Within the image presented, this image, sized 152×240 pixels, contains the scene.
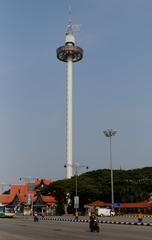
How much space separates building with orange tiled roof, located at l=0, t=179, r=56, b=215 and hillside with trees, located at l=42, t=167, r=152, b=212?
35.8 ft

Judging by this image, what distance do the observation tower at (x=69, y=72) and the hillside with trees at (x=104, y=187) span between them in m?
7.11

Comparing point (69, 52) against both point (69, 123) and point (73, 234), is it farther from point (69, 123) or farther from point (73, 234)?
point (73, 234)

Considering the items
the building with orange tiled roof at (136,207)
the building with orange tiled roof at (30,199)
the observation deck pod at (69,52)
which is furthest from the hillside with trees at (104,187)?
the observation deck pod at (69,52)

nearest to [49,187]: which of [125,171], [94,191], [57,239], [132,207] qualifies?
[94,191]

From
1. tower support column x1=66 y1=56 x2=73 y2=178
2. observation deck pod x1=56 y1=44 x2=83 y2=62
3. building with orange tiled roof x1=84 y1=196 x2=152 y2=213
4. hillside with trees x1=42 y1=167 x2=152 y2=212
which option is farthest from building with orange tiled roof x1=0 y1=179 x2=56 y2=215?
observation deck pod x1=56 y1=44 x2=83 y2=62

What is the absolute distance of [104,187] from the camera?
285 ft

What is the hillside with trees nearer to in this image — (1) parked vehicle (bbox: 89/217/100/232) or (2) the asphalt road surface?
(2) the asphalt road surface

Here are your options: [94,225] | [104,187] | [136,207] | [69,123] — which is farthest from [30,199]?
[94,225]

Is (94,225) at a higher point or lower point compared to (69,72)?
lower

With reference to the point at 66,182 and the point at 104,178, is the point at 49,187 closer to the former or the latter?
the point at 66,182

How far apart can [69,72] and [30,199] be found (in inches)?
1385

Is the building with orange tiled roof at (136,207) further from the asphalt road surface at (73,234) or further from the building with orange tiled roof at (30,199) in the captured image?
the asphalt road surface at (73,234)

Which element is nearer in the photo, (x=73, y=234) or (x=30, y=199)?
(x=73, y=234)

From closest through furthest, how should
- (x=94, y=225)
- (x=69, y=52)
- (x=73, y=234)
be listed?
(x=73, y=234), (x=94, y=225), (x=69, y=52)
